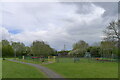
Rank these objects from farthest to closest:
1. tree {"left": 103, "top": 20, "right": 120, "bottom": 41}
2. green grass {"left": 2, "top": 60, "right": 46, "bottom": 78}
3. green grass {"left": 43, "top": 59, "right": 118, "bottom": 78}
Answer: tree {"left": 103, "top": 20, "right": 120, "bottom": 41}, green grass {"left": 43, "top": 59, "right": 118, "bottom": 78}, green grass {"left": 2, "top": 60, "right": 46, "bottom": 78}

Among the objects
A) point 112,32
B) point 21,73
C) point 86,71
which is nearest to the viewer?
point 21,73

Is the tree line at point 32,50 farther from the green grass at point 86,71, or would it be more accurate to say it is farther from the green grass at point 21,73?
the green grass at point 21,73

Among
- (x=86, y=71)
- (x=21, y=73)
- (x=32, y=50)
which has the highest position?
(x=32, y=50)

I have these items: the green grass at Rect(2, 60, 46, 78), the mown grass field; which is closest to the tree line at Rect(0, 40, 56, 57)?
the mown grass field

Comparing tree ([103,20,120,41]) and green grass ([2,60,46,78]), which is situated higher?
tree ([103,20,120,41])

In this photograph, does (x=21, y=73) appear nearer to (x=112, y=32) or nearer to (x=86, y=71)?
(x=86, y=71)

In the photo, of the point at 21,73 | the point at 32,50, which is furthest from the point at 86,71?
the point at 32,50

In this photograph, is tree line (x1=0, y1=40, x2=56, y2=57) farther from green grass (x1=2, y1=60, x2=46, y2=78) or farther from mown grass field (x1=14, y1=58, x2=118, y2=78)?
green grass (x1=2, y1=60, x2=46, y2=78)

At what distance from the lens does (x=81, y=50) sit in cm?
5162

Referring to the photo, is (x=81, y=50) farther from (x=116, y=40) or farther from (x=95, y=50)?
(x=116, y=40)

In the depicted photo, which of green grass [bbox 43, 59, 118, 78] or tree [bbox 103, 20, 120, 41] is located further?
tree [bbox 103, 20, 120, 41]

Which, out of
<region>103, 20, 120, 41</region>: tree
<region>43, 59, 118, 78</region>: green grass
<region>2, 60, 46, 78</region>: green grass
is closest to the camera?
<region>2, 60, 46, 78</region>: green grass

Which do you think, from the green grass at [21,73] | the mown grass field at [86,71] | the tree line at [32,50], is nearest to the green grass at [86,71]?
the mown grass field at [86,71]

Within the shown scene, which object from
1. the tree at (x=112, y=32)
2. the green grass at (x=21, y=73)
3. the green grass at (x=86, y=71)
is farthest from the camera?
the tree at (x=112, y=32)
